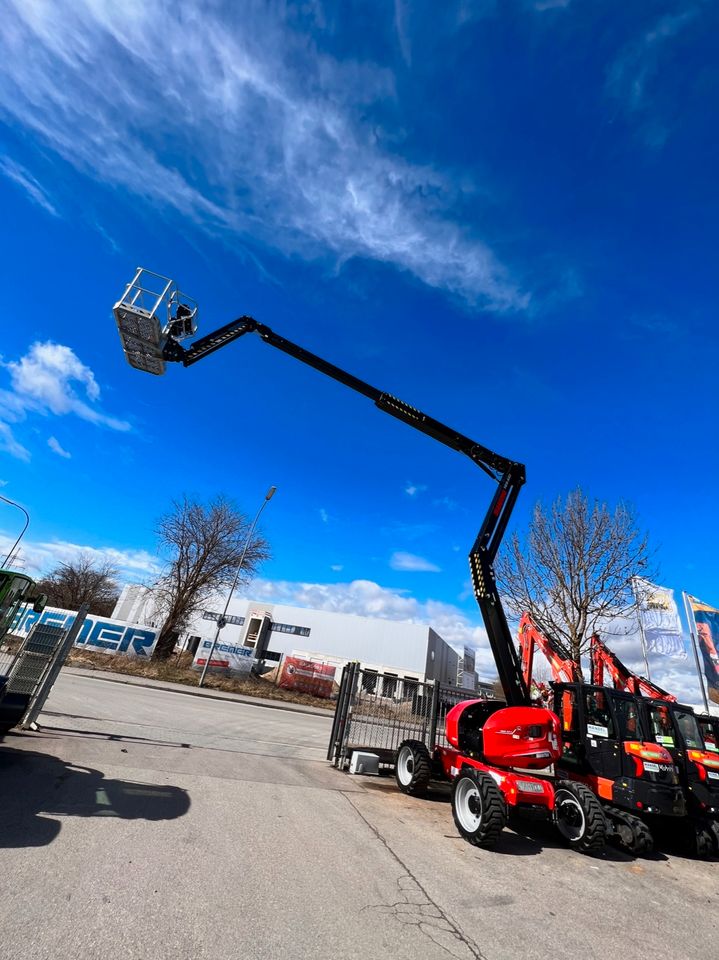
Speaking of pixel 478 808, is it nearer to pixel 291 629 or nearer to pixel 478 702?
pixel 478 702

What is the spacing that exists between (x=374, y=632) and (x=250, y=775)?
167ft

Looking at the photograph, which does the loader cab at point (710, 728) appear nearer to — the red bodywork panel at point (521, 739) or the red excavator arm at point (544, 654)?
the red excavator arm at point (544, 654)

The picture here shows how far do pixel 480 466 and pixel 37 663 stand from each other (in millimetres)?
10151

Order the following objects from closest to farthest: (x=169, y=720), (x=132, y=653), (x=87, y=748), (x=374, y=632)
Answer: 1. (x=87, y=748)
2. (x=169, y=720)
3. (x=132, y=653)
4. (x=374, y=632)

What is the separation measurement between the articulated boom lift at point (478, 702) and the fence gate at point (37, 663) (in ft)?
17.7

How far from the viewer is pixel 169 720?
12.8 m

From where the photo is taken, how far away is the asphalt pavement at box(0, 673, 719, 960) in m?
3.24

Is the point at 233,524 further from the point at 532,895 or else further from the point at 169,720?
the point at 532,895

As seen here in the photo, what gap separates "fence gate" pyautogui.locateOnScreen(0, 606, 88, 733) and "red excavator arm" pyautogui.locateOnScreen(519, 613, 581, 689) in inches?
363

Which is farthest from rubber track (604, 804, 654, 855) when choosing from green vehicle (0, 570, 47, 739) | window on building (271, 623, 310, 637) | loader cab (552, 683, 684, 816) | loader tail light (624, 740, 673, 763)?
window on building (271, 623, 310, 637)

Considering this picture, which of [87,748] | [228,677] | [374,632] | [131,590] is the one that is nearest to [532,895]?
[87,748]

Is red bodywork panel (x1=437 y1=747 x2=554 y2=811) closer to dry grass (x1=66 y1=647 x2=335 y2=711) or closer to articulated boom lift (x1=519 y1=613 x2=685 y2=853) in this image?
articulated boom lift (x1=519 y1=613 x2=685 y2=853)

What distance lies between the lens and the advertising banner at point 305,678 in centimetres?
3169

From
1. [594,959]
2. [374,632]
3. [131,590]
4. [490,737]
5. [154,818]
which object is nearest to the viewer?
[594,959]
